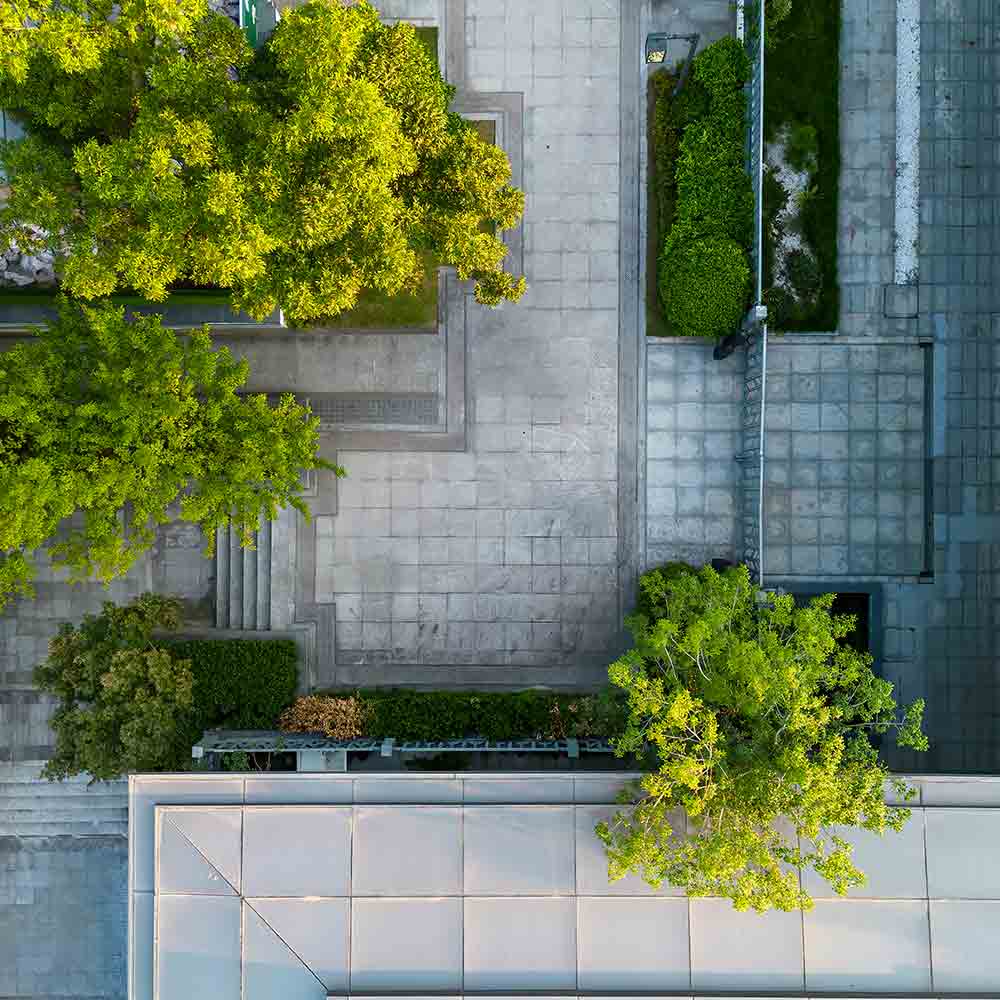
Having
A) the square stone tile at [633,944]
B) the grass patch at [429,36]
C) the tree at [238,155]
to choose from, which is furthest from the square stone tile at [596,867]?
the grass patch at [429,36]

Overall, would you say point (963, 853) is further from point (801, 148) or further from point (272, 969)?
point (801, 148)

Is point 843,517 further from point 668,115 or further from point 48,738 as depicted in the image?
point 48,738

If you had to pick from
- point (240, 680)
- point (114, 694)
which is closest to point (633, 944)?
point (240, 680)

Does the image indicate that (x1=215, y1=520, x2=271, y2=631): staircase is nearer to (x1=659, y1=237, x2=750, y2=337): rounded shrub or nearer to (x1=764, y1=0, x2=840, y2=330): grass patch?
(x1=659, y1=237, x2=750, y2=337): rounded shrub

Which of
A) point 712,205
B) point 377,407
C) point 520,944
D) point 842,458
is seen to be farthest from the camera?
point 377,407

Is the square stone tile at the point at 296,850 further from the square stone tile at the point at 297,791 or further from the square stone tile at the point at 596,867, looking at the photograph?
the square stone tile at the point at 596,867

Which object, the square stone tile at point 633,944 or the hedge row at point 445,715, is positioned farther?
the hedge row at point 445,715

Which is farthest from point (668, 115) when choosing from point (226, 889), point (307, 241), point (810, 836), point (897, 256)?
point (226, 889)

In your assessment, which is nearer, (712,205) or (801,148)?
(712,205)
